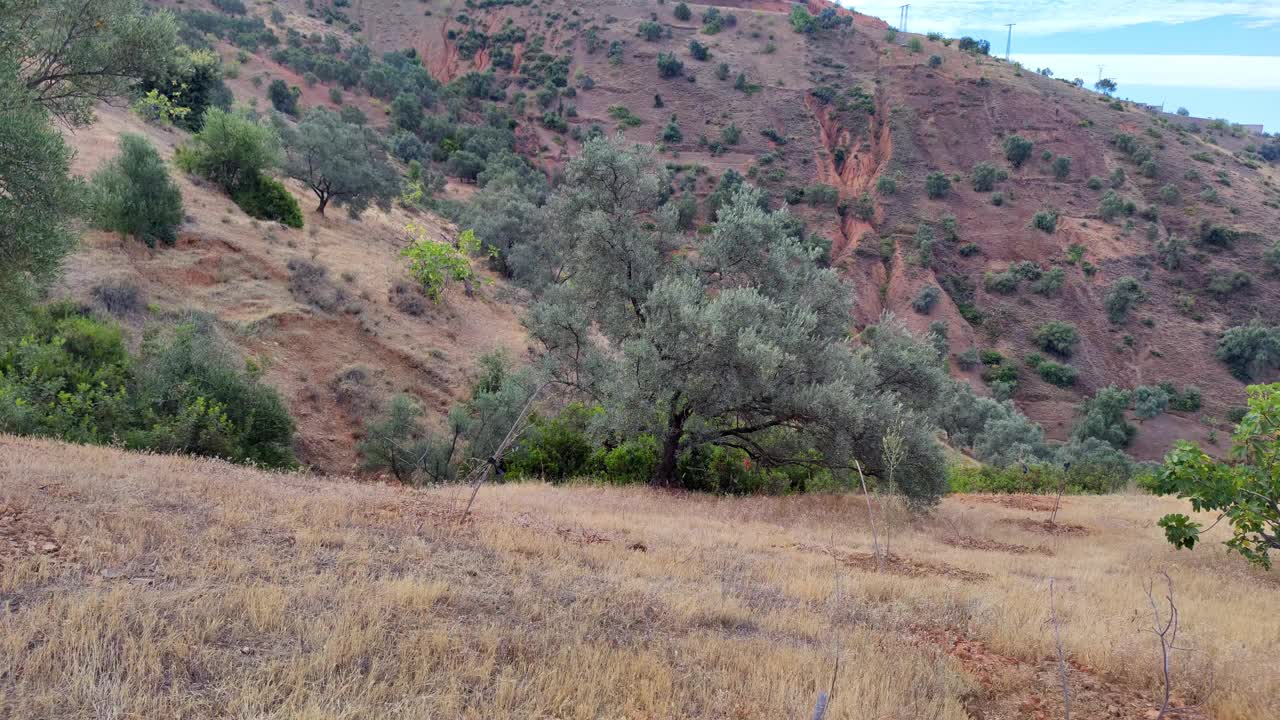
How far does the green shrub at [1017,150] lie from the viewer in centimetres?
5822

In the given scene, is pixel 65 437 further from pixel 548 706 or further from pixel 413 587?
pixel 548 706

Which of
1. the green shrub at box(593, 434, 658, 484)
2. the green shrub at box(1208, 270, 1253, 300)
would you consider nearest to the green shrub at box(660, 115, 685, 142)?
the green shrub at box(1208, 270, 1253, 300)

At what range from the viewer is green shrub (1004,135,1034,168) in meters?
58.2

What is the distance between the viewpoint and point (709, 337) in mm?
12914

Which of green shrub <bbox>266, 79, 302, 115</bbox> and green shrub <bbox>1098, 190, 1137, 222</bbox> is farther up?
green shrub <bbox>266, 79, 302, 115</bbox>

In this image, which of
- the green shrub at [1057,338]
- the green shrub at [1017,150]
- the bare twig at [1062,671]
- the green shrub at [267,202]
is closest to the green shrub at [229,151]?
the green shrub at [267,202]

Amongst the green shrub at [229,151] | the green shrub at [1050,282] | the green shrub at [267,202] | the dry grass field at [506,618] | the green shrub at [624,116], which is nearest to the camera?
the dry grass field at [506,618]

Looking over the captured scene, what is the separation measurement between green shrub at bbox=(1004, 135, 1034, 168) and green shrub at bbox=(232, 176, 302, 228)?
53697 mm

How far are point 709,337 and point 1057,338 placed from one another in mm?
42137

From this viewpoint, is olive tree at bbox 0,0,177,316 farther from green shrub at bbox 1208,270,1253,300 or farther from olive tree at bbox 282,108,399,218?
green shrub at bbox 1208,270,1253,300

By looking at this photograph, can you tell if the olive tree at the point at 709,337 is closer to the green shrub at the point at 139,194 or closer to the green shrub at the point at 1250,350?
the green shrub at the point at 139,194

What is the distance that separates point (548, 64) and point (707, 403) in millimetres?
64436

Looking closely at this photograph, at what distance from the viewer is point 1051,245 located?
52719 millimetres

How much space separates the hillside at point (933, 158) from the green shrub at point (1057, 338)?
0.78 metres
